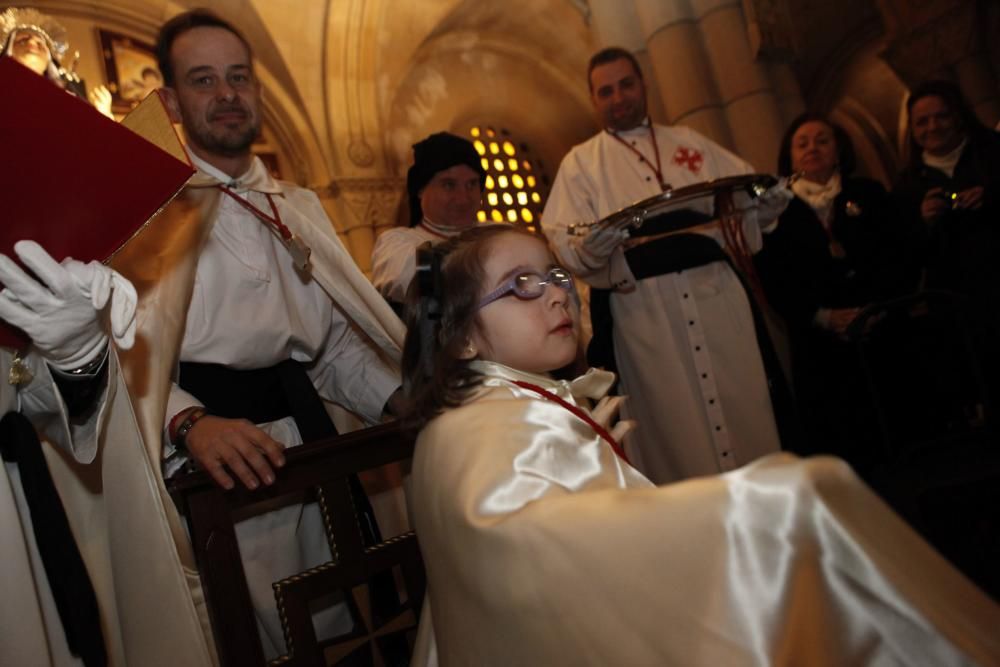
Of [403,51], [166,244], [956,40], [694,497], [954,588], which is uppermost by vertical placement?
[403,51]

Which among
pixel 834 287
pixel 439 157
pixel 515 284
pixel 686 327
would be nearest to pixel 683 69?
pixel 834 287

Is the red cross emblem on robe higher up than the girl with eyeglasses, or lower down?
higher up

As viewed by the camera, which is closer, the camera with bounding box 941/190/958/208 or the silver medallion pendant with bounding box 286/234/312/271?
the silver medallion pendant with bounding box 286/234/312/271

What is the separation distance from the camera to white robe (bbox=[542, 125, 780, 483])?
3.48m

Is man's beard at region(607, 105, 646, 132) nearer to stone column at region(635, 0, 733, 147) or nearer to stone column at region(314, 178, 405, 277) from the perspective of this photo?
stone column at region(635, 0, 733, 147)

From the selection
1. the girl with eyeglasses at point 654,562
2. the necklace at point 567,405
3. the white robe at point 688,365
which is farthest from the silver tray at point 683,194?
the girl with eyeglasses at point 654,562

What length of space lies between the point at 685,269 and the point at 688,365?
0.43m

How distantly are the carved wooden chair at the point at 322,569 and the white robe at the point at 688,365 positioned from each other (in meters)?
1.67

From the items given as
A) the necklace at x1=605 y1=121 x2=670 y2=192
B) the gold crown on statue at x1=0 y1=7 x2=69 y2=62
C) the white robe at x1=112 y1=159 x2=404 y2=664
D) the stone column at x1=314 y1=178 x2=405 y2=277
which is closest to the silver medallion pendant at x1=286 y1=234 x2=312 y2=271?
the white robe at x1=112 y1=159 x2=404 y2=664

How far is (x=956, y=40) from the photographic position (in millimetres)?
7184

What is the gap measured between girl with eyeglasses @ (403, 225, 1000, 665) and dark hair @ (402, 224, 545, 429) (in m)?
0.15

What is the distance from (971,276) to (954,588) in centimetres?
358

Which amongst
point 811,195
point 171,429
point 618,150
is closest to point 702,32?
point 811,195

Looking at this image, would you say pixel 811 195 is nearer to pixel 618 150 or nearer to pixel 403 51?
pixel 618 150
